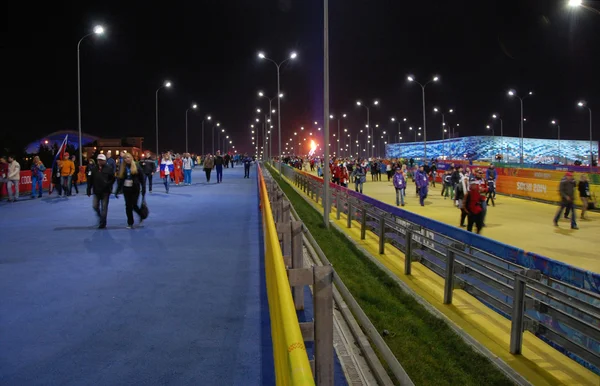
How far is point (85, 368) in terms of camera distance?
450cm

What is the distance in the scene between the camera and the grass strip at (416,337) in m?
4.92

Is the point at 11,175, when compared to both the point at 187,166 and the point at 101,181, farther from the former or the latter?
the point at 187,166

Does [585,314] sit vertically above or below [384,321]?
above

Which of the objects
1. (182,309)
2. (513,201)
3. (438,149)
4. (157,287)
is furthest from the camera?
(438,149)

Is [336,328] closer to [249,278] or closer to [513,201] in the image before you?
[249,278]

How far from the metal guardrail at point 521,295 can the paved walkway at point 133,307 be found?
2713 millimetres

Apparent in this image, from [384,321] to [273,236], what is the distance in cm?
197

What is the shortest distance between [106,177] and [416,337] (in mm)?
8910

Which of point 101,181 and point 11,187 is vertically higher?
point 101,181

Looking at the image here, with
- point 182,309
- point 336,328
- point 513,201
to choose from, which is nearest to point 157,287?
point 182,309

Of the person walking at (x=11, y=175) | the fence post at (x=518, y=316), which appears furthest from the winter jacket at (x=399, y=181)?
the fence post at (x=518, y=316)

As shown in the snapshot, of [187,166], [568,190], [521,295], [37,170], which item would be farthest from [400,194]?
[521,295]

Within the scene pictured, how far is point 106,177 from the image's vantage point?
12.5m

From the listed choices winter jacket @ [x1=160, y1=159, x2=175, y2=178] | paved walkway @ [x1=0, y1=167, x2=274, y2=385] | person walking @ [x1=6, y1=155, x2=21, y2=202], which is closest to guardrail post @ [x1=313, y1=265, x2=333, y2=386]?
paved walkway @ [x1=0, y1=167, x2=274, y2=385]
